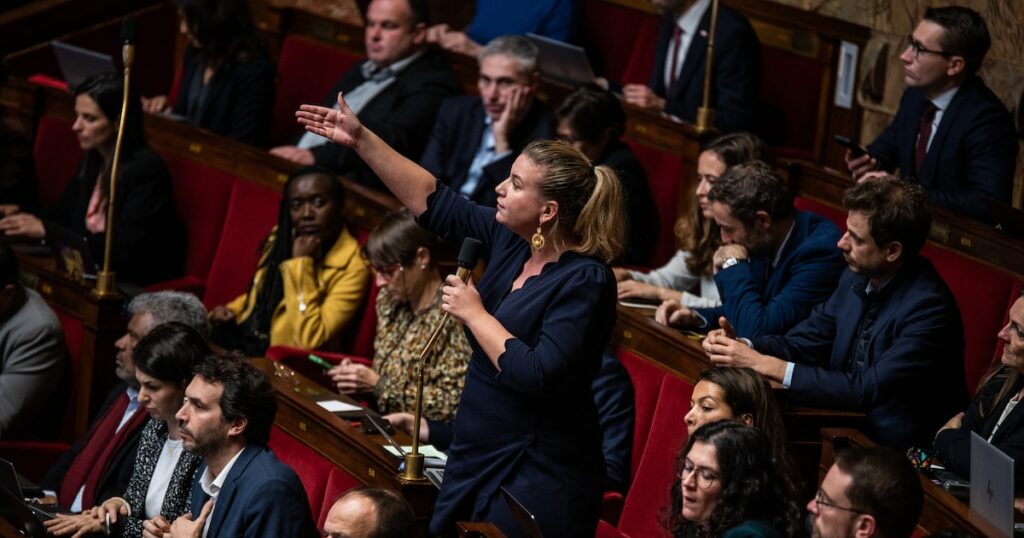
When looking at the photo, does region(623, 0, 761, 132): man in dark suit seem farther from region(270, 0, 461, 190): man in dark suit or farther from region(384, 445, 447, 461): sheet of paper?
region(384, 445, 447, 461): sheet of paper

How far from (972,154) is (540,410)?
101cm

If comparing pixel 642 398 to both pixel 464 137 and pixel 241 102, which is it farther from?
pixel 241 102

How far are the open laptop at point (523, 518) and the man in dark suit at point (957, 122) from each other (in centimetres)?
99

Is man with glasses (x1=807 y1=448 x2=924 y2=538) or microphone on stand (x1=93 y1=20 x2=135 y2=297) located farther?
microphone on stand (x1=93 y1=20 x2=135 y2=297)

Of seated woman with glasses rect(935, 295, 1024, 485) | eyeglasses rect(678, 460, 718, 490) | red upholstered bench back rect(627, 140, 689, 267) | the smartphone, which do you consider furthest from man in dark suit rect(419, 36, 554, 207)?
eyeglasses rect(678, 460, 718, 490)

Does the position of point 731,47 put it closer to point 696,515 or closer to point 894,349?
point 894,349

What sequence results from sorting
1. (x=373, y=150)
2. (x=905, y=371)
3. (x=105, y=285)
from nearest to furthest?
(x=373, y=150)
(x=905, y=371)
(x=105, y=285)

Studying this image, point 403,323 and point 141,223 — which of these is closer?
point 403,323

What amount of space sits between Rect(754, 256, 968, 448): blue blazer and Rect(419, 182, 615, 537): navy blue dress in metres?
0.35

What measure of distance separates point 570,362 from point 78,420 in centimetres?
111

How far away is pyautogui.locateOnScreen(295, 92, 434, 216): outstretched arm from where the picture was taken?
1518 millimetres

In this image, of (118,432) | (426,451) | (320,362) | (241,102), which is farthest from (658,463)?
(241,102)

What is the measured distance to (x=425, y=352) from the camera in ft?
4.77

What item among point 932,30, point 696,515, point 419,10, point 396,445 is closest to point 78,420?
point 396,445
